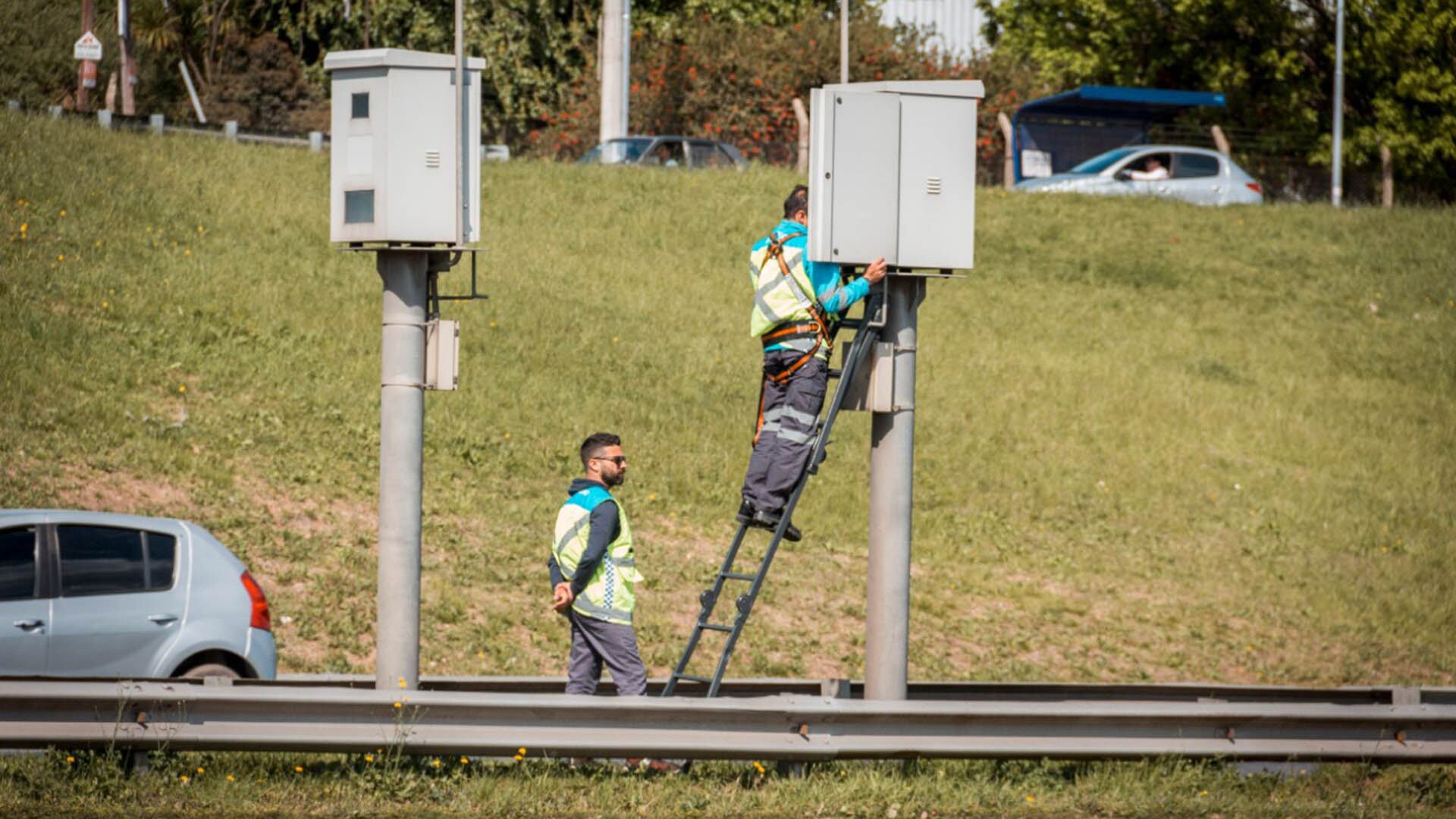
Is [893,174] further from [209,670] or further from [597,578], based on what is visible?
[209,670]

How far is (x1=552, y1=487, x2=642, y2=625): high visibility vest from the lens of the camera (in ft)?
27.3

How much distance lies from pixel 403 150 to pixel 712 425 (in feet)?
37.7

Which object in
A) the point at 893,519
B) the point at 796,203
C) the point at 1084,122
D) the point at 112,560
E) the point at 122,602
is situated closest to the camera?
the point at 893,519

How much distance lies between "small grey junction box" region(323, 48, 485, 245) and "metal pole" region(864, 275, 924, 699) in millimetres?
2064

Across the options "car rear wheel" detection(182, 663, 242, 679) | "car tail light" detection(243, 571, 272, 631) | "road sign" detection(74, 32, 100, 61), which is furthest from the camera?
"road sign" detection(74, 32, 100, 61)

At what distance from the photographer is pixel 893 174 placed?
791cm

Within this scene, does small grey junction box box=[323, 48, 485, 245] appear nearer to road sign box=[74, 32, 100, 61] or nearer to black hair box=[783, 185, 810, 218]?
black hair box=[783, 185, 810, 218]

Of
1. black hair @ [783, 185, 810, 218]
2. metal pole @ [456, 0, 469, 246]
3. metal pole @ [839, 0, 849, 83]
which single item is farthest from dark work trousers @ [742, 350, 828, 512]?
metal pole @ [456, 0, 469, 246]

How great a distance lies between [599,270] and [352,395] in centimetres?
722

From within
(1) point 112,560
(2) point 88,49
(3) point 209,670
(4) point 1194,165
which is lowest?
(3) point 209,670

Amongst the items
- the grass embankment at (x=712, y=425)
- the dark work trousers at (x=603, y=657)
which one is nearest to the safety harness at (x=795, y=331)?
the dark work trousers at (x=603, y=657)

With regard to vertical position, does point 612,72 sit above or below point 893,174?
above

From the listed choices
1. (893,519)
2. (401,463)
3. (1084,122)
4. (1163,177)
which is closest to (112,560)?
(401,463)

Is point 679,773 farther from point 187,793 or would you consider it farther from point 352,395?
point 352,395
